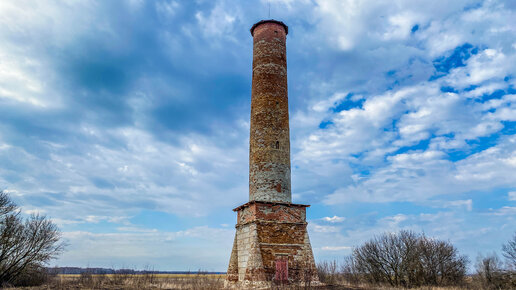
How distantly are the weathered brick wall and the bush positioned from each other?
809cm

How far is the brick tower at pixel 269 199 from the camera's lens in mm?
14773

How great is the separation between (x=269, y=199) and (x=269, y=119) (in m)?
3.90

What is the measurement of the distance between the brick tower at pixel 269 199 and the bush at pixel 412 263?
7.11 m

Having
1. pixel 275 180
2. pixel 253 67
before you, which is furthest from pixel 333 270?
pixel 253 67

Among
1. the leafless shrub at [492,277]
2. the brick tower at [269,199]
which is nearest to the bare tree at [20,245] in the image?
the brick tower at [269,199]

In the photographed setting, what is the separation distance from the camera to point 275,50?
18438mm

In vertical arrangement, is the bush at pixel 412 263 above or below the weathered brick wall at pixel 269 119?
below

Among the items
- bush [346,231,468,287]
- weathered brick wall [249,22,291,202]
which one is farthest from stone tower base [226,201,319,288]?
bush [346,231,468,287]

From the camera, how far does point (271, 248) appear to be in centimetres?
1500

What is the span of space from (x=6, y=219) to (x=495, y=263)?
26.0m

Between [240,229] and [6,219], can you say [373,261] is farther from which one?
[6,219]

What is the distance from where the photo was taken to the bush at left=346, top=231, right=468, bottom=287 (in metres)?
19.7

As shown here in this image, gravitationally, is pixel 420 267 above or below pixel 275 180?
below

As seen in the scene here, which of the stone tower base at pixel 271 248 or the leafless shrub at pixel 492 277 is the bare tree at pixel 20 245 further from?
the leafless shrub at pixel 492 277
